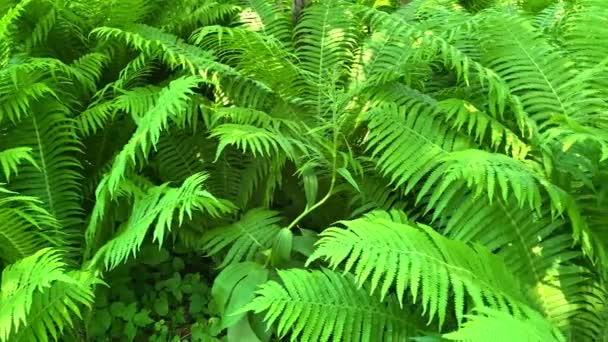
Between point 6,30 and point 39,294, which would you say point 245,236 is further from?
point 6,30

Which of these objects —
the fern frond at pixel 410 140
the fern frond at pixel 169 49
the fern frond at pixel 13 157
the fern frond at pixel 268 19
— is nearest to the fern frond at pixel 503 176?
the fern frond at pixel 410 140

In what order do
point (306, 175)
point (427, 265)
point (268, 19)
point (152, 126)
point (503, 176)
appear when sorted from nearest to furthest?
point (427, 265) < point (503, 176) < point (152, 126) < point (306, 175) < point (268, 19)

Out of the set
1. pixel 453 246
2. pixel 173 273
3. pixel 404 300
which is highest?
pixel 453 246

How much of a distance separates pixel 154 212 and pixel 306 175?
61 centimetres

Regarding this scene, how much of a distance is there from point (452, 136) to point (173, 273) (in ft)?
→ 4.28

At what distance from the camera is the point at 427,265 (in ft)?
5.33

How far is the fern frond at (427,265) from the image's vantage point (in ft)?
5.19

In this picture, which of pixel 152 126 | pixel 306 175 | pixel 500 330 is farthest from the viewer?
pixel 306 175

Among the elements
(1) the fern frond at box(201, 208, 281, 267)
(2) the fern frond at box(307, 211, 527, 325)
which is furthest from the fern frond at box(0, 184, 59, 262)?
(2) the fern frond at box(307, 211, 527, 325)

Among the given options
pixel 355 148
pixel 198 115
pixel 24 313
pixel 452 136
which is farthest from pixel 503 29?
pixel 24 313

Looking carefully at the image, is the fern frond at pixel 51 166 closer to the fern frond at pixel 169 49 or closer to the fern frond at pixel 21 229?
the fern frond at pixel 21 229

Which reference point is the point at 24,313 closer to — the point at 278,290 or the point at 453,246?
the point at 278,290

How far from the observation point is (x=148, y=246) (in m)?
2.49

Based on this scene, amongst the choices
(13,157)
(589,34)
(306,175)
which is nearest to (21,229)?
(13,157)
